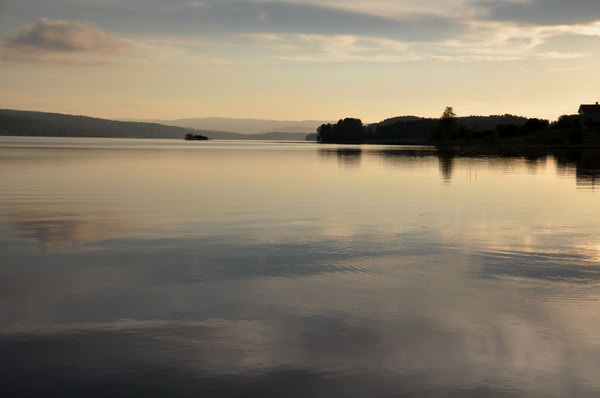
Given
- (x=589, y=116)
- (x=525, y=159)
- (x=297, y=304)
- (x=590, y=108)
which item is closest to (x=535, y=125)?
(x=589, y=116)

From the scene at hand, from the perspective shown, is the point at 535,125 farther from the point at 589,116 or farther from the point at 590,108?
the point at 590,108

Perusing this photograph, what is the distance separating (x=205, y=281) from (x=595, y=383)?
332 inches

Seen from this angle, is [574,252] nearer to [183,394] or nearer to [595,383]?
[595,383]

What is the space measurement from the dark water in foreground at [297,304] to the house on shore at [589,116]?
181382mm

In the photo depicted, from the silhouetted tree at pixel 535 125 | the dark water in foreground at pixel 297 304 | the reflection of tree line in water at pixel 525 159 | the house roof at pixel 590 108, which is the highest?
the house roof at pixel 590 108

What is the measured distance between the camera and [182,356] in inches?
344

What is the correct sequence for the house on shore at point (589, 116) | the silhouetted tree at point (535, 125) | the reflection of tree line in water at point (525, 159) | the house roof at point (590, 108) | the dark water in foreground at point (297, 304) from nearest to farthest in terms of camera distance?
the dark water in foreground at point (297, 304)
the reflection of tree line in water at point (525, 159)
the house on shore at point (589, 116)
the house roof at point (590, 108)
the silhouetted tree at point (535, 125)

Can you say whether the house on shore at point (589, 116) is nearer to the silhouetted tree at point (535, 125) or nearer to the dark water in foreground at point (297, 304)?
the silhouetted tree at point (535, 125)

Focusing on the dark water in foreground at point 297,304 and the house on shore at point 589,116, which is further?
the house on shore at point 589,116

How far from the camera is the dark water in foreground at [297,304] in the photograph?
8.06 m

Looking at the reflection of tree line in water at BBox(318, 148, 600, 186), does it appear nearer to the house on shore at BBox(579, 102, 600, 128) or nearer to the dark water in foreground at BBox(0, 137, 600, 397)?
the dark water in foreground at BBox(0, 137, 600, 397)

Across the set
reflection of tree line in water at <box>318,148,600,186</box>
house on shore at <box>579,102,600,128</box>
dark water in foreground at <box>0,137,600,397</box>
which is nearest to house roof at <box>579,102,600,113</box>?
house on shore at <box>579,102,600,128</box>

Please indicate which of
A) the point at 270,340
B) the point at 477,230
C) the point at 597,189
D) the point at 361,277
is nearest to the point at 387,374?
the point at 270,340

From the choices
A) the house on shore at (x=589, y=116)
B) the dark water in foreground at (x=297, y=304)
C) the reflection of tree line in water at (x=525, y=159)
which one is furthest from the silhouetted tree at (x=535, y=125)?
the dark water in foreground at (x=297, y=304)
